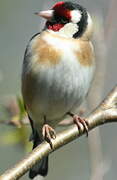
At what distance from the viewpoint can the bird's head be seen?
404 centimetres

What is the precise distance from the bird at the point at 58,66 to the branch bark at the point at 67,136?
330 millimetres

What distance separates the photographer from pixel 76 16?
13.4ft

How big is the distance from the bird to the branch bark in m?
0.33

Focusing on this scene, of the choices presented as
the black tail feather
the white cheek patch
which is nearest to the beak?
the white cheek patch

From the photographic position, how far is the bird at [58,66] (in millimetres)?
3893

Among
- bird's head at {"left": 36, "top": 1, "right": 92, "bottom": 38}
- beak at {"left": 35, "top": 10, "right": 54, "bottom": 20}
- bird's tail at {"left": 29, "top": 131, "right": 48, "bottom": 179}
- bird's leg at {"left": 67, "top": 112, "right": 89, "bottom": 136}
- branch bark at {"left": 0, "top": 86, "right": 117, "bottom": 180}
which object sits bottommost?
bird's tail at {"left": 29, "top": 131, "right": 48, "bottom": 179}

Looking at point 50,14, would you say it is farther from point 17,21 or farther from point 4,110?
point 17,21

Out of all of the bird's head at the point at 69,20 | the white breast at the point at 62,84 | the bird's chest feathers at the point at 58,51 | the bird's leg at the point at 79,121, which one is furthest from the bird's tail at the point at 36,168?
the bird's head at the point at 69,20

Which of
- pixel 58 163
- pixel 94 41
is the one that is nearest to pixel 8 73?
pixel 58 163

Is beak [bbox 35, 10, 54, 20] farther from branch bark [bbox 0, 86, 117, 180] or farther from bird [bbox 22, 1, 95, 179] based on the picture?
branch bark [bbox 0, 86, 117, 180]

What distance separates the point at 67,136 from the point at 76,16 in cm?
101

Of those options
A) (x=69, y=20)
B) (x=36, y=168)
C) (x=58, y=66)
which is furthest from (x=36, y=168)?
(x=69, y=20)

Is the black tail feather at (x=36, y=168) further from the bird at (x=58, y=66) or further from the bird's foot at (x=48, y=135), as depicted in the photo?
the bird's foot at (x=48, y=135)

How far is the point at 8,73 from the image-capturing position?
6.02m
